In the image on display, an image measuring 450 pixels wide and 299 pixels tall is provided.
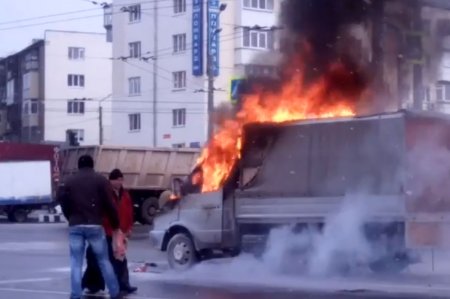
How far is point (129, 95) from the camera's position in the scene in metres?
60.8

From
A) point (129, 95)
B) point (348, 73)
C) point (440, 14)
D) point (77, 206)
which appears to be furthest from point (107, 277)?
point (129, 95)

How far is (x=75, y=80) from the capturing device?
78500mm

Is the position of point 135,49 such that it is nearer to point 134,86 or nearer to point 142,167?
point 134,86

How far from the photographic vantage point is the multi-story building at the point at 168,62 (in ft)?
169

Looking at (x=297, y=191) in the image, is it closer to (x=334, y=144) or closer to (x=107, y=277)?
(x=334, y=144)

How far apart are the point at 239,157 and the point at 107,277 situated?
5.29m

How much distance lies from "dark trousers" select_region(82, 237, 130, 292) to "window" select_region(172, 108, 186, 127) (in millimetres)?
42360

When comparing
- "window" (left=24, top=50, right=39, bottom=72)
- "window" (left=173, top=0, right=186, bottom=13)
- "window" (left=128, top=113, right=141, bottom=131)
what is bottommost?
"window" (left=128, top=113, right=141, bottom=131)

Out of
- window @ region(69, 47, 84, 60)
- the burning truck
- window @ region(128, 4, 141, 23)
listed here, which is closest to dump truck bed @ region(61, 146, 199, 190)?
the burning truck

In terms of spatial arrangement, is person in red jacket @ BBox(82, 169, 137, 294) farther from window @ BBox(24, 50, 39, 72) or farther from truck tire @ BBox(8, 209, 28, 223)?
window @ BBox(24, 50, 39, 72)

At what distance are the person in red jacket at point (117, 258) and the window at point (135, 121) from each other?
45.8m

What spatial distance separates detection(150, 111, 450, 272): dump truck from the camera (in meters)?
16.0

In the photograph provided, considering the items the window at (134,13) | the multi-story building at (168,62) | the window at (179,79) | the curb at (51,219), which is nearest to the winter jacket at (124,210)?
the curb at (51,219)

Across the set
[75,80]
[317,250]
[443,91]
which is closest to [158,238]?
[317,250]
